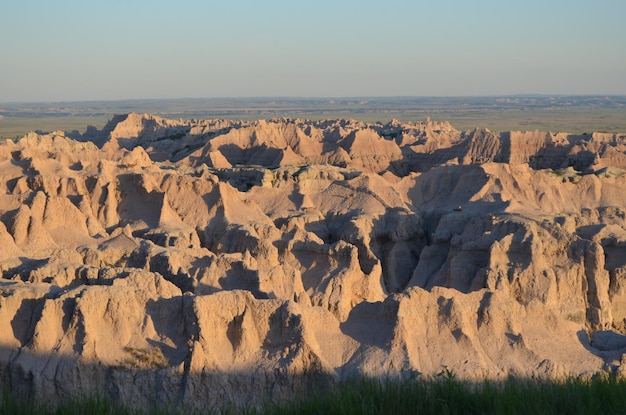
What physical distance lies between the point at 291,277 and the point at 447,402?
54.5 ft

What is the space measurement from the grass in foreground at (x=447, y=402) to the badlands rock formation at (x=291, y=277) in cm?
152

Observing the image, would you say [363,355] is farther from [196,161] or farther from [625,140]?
[625,140]

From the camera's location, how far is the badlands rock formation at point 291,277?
55.4 feet

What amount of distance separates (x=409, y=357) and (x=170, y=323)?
5.41 metres

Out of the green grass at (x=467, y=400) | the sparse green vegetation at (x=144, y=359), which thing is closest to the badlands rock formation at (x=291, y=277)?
the sparse green vegetation at (x=144, y=359)

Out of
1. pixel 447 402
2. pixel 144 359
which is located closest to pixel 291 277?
pixel 144 359

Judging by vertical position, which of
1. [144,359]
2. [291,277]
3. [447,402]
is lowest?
[291,277]

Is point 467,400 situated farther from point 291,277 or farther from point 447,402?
point 291,277

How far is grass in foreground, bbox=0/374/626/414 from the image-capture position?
867cm

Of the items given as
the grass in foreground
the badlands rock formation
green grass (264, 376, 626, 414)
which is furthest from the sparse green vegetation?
green grass (264, 376, 626, 414)

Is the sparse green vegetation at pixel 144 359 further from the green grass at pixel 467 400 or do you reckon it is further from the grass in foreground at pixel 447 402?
the green grass at pixel 467 400

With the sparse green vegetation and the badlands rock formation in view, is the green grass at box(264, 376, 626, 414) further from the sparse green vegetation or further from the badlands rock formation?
the sparse green vegetation

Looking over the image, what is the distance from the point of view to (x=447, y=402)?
354 inches

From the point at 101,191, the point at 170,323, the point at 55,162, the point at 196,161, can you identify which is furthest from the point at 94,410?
the point at 196,161
